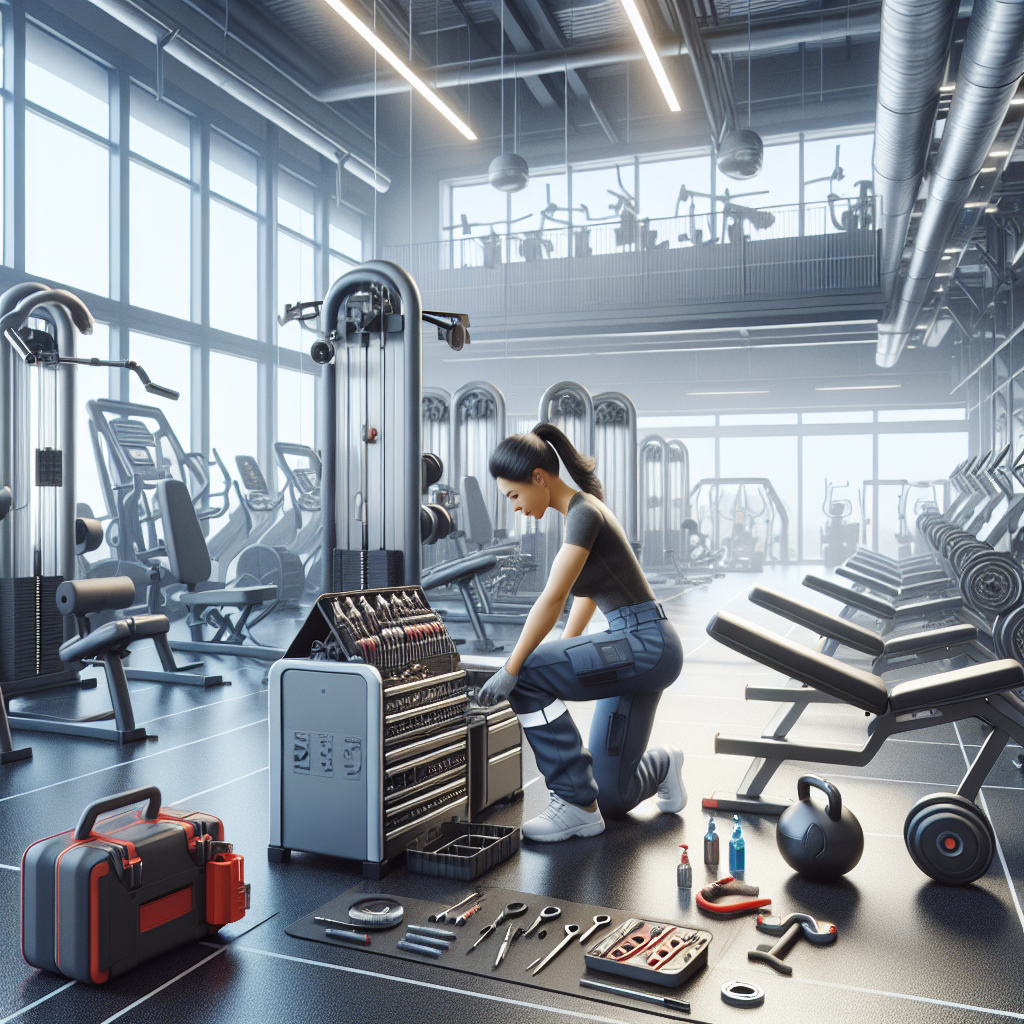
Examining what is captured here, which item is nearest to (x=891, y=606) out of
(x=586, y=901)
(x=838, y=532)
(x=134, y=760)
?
(x=586, y=901)

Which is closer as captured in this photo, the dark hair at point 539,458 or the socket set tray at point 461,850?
the socket set tray at point 461,850

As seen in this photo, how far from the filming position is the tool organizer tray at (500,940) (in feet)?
6.54

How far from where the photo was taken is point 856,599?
18.5ft

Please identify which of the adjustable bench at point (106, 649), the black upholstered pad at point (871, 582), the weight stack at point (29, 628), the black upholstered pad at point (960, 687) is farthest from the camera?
the black upholstered pad at point (871, 582)

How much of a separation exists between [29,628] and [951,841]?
490 cm

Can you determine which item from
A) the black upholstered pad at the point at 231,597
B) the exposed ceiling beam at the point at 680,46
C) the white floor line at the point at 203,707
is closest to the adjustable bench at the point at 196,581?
the black upholstered pad at the point at 231,597

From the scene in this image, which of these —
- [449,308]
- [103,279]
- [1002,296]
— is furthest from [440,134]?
[1002,296]

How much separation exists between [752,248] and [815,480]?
289 inches

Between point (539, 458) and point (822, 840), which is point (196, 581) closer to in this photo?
point (539, 458)

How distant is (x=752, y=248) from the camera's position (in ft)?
40.8

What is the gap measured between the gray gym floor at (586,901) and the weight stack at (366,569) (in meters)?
0.87

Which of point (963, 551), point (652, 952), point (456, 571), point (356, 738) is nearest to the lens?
point (652, 952)

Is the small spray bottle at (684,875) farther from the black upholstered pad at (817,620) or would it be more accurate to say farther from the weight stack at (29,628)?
the weight stack at (29,628)

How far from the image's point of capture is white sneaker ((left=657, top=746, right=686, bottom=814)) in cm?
321
